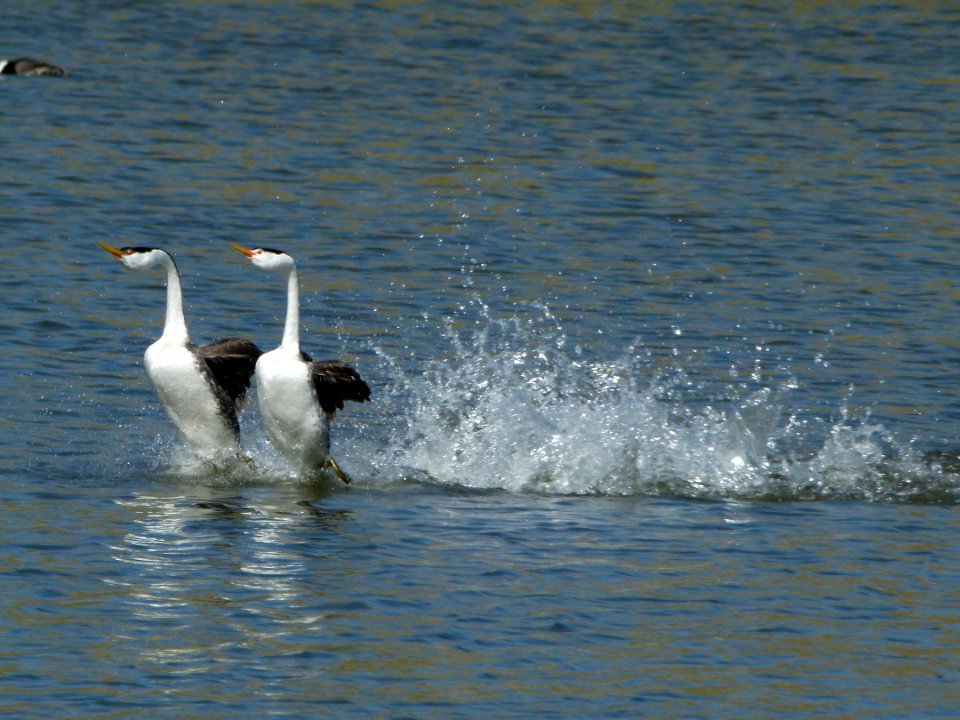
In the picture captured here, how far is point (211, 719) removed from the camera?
25.8ft

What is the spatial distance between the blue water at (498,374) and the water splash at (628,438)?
37 mm

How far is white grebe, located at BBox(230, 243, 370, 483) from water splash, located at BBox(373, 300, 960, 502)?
51 cm

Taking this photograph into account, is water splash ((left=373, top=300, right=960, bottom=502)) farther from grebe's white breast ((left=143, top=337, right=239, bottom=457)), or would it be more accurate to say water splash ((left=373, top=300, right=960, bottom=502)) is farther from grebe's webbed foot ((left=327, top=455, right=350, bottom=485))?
grebe's white breast ((left=143, top=337, right=239, bottom=457))

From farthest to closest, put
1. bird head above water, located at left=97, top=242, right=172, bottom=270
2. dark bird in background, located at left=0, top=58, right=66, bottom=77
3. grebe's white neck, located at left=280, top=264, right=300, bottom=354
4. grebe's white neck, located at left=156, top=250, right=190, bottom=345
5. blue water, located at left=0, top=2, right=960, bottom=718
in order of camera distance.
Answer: dark bird in background, located at left=0, top=58, right=66, bottom=77
bird head above water, located at left=97, top=242, right=172, bottom=270
grebe's white neck, located at left=156, top=250, right=190, bottom=345
grebe's white neck, located at left=280, top=264, right=300, bottom=354
blue water, located at left=0, top=2, right=960, bottom=718

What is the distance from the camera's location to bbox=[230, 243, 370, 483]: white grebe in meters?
11.8

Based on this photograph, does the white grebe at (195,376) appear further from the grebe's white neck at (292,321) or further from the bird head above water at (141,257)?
the grebe's white neck at (292,321)

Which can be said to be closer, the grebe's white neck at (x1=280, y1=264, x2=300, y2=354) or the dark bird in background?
the grebe's white neck at (x1=280, y1=264, x2=300, y2=354)

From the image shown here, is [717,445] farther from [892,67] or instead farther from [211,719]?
[892,67]

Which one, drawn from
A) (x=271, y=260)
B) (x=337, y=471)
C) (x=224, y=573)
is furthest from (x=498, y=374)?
(x=224, y=573)

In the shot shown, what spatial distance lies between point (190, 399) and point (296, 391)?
29.8 inches

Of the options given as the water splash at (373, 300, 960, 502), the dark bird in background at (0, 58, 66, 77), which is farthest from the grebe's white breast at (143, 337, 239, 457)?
the dark bird in background at (0, 58, 66, 77)

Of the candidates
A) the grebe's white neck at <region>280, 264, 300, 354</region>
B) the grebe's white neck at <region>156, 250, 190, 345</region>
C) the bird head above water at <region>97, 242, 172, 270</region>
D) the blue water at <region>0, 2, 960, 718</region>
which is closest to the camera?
the blue water at <region>0, 2, 960, 718</region>

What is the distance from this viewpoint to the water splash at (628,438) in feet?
39.5

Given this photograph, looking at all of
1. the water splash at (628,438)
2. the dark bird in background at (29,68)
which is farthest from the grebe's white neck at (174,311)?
the dark bird in background at (29,68)
